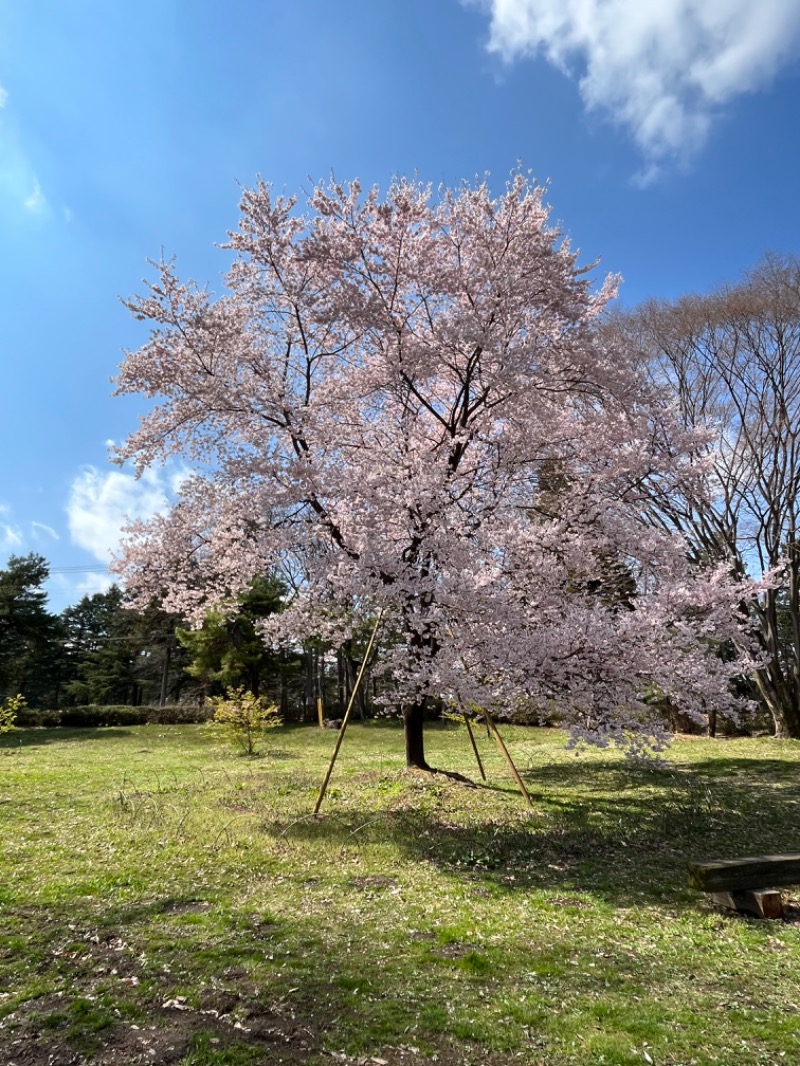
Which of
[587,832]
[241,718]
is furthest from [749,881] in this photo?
[241,718]

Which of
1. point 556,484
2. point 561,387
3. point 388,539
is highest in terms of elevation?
point 561,387

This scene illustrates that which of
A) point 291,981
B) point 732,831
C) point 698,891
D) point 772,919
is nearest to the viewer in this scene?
point 291,981

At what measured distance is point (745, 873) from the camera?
520cm

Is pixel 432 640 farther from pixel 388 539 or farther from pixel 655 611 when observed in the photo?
pixel 655 611

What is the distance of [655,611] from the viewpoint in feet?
25.7

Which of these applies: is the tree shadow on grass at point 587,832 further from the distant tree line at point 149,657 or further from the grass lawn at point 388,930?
the distant tree line at point 149,657

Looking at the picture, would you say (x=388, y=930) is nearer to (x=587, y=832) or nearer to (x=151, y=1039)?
(x=151, y=1039)

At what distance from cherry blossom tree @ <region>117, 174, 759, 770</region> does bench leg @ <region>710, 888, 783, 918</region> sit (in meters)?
2.56

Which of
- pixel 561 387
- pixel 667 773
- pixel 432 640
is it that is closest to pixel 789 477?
pixel 667 773

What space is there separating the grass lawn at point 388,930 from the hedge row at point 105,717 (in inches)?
671

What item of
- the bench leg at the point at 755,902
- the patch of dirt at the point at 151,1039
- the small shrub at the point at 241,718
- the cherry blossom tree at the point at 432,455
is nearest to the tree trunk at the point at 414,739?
the cherry blossom tree at the point at 432,455

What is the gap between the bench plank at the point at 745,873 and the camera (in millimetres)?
5098

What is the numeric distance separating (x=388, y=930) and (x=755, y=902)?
2.99 meters

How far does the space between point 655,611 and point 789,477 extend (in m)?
12.5
